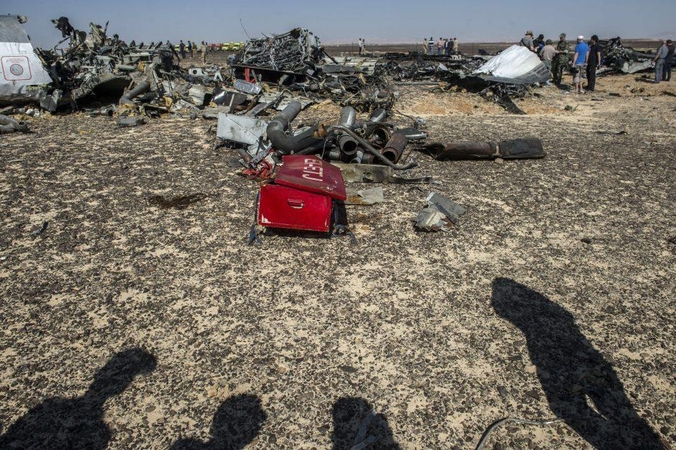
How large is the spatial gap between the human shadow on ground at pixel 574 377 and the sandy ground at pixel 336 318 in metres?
0.01

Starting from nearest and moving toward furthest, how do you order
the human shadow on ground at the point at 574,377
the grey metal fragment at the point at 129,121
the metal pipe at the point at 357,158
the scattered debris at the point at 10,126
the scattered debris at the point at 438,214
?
the human shadow on ground at the point at 574,377, the scattered debris at the point at 438,214, the metal pipe at the point at 357,158, the scattered debris at the point at 10,126, the grey metal fragment at the point at 129,121

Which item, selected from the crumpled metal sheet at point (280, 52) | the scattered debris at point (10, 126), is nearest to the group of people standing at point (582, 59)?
the crumpled metal sheet at point (280, 52)

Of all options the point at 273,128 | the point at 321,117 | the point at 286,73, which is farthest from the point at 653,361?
the point at 286,73

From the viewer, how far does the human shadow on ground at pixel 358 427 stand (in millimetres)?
2355

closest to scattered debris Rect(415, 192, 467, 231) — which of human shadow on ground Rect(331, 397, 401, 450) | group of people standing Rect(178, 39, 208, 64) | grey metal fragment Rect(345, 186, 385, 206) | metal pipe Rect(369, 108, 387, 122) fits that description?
grey metal fragment Rect(345, 186, 385, 206)

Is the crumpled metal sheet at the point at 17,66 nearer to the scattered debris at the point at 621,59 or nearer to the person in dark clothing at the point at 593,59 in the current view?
the person in dark clothing at the point at 593,59

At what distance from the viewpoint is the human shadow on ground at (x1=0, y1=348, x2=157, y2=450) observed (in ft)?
7.61

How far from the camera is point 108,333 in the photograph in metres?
3.15

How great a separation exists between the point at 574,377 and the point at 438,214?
7.83 feet

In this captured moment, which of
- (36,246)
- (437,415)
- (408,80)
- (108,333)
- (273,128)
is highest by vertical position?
(408,80)

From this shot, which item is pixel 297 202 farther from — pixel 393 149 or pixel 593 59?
pixel 593 59

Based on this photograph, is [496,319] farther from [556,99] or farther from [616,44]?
[616,44]

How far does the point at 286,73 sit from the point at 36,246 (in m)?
10.1

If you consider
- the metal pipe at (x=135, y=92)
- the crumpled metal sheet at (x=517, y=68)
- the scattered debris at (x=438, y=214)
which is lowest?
the scattered debris at (x=438, y=214)
